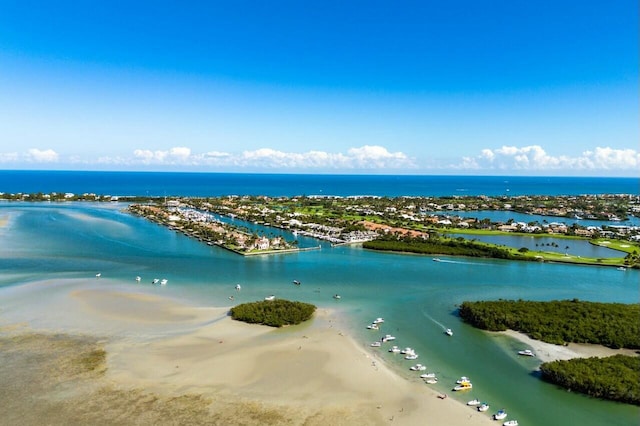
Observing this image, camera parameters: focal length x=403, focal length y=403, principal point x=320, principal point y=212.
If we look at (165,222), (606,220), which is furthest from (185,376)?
(606,220)

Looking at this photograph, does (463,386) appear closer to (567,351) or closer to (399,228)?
(567,351)

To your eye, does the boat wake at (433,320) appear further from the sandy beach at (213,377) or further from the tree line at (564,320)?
the sandy beach at (213,377)

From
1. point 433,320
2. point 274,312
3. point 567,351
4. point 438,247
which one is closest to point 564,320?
point 567,351

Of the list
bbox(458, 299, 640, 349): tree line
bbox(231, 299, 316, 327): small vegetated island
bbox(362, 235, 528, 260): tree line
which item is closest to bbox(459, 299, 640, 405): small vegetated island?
bbox(458, 299, 640, 349): tree line

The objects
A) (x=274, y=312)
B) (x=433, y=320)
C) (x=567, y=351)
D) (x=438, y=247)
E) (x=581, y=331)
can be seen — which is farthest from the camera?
(x=438, y=247)

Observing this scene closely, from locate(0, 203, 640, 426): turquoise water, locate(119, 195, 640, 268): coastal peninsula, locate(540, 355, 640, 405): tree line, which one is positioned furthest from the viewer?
locate(119, 195, 640, 268): coastal peninsula

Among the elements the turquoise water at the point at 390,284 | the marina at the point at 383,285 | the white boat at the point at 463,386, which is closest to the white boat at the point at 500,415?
the turquoise water at the point at 390,284

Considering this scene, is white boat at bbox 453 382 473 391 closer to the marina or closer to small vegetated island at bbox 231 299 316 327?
the marina

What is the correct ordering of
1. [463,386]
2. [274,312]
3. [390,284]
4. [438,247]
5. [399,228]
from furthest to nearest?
[399,228] < [438,247] < [390,284] < [274,312] < [463,386]
